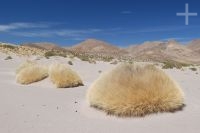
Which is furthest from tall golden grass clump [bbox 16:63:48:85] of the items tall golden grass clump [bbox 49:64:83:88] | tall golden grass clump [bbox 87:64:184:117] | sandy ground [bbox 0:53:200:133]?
tall golden grass clump [bbox 87:64:184:117]

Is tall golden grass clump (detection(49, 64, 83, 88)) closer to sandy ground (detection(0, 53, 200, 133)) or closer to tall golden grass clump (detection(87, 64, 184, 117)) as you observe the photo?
sandy ground (detection(0, 53, 200, 133))

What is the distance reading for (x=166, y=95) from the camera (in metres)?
7.53

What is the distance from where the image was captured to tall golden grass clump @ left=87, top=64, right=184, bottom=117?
7340 mm

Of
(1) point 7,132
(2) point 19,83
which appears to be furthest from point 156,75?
(2) point 19,83

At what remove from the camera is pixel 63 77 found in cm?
1323

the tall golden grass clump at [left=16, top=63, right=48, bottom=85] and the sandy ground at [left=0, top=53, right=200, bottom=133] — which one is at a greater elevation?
the tall golden grass clump at [left=16, top=63, right=48, bottom=85]

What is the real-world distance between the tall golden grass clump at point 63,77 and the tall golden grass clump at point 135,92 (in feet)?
16.1

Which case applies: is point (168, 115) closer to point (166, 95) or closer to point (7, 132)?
point (166, 95)

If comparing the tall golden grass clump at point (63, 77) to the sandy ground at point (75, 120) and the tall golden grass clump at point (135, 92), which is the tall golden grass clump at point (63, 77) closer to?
the sandy ground at point (75, 120)

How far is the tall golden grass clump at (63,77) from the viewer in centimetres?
1310

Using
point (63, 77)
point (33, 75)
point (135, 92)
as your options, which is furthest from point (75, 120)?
point (33, 75)

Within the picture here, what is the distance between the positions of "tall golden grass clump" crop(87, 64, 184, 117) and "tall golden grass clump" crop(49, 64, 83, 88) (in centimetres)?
490

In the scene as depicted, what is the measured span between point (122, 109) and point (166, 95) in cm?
90

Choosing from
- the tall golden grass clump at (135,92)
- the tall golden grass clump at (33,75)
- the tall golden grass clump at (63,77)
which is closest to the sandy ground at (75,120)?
the tall golden grass clump at (135,92)
